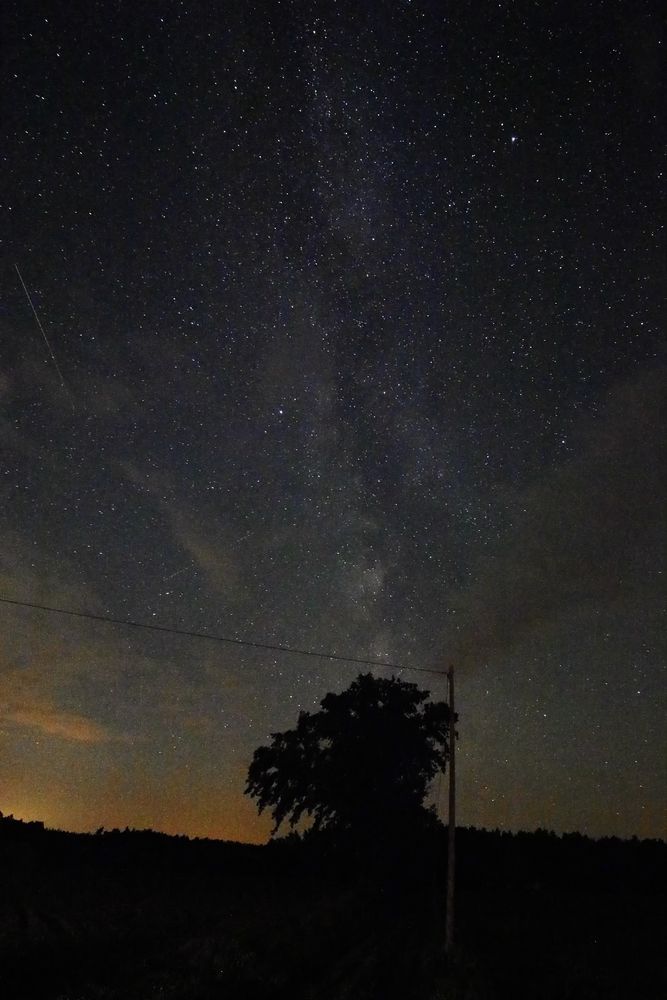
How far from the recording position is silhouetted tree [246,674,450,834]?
35750mm

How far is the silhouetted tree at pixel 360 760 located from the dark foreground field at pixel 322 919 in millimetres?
1897

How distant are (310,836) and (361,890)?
3.86 metres

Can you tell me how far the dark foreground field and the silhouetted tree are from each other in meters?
1.90

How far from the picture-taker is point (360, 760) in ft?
119

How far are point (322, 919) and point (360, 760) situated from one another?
26.5 ft

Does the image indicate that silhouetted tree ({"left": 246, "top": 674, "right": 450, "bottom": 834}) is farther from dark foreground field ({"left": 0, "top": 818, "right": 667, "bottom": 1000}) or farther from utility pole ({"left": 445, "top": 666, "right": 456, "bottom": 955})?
utility pole ({"left": 445, "top": 666, "right": 456, "bottom": 955})

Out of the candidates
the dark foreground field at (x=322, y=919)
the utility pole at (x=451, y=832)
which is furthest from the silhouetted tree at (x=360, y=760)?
the utility pole at (x=451, y=832)

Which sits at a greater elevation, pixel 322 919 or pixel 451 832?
pixel 451 832

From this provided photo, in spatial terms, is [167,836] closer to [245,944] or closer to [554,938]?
[245,944]

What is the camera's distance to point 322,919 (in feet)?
97.6

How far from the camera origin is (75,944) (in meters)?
23.5

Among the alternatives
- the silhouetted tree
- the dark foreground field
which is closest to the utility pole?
the dark foreground field

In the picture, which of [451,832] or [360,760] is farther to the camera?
[360,760]

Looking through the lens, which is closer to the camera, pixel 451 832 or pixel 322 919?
pixel 451 832
